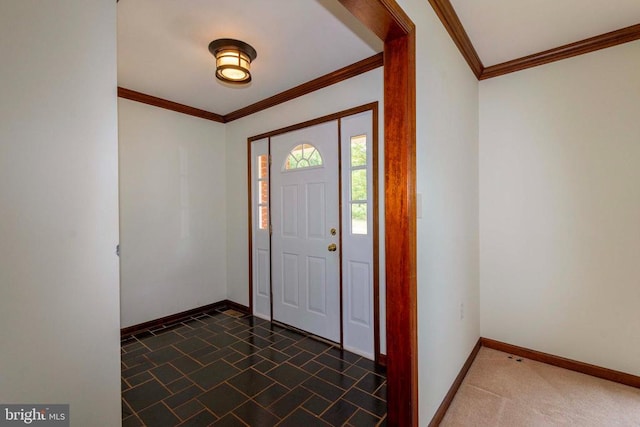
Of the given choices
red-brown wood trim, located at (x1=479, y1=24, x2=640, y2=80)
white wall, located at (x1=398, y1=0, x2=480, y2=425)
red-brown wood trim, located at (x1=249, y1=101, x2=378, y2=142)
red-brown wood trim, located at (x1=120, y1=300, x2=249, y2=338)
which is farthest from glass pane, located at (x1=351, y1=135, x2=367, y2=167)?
red-brown wood trim, located at (x1=120, y1=300, x2=249, y2=338)

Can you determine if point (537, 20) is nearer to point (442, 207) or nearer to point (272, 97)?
point (442, 207)

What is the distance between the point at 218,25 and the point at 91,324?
194cm

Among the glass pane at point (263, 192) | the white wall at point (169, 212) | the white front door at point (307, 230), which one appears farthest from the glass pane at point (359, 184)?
the white wall at point (169, 212)

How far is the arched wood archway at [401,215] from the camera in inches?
54.9

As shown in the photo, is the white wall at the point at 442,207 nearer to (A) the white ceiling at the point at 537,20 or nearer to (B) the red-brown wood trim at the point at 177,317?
(A) the white ceiling at the point at 537,20

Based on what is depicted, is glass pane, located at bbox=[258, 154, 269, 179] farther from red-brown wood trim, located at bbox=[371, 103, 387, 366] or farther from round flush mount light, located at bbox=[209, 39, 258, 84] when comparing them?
red-brown wood trim, located at bbox=[371, 103, 387, 366]

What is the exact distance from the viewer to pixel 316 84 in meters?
2.81

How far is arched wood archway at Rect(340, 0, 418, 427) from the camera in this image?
1396 millimetres

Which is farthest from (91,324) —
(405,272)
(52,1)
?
(405,272)

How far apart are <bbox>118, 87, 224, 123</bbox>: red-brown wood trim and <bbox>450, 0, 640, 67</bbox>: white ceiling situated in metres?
2.95

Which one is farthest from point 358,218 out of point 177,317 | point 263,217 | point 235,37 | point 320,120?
point 177,317

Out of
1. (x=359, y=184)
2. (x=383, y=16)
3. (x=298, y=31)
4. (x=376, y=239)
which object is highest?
(x=298, y=31)

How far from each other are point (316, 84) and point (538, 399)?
10.1 feet

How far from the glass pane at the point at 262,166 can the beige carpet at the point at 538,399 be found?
2781 mm
